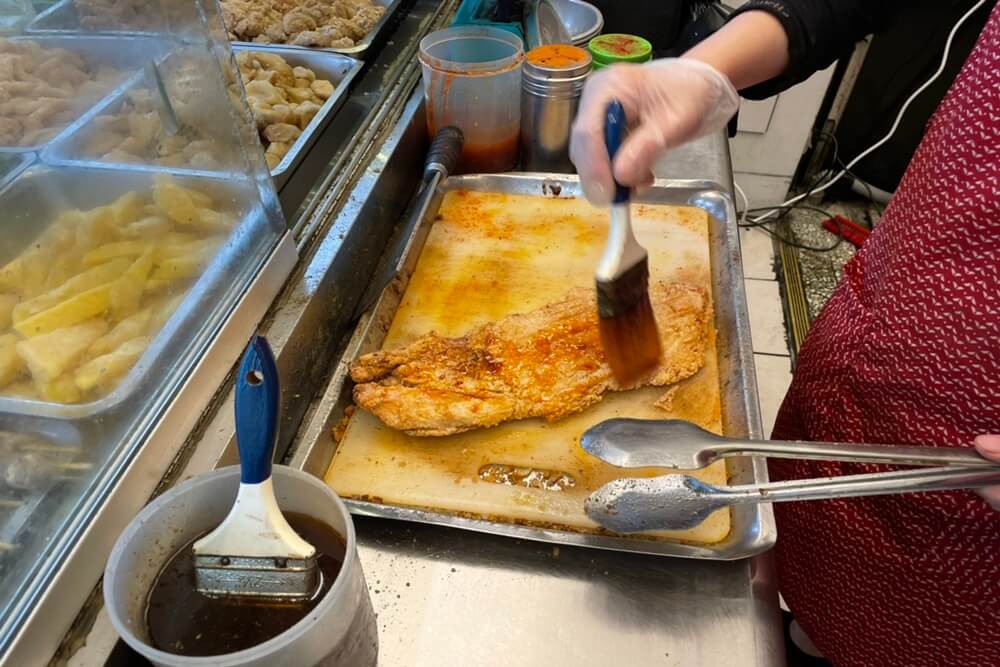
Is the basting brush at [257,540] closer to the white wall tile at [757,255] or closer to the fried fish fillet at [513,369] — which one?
the fried fish fillet at [513,369]

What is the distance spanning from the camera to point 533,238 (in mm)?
1699

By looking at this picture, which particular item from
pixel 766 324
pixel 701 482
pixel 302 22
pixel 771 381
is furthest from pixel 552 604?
pixel 766 324

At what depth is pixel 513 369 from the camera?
130 cm

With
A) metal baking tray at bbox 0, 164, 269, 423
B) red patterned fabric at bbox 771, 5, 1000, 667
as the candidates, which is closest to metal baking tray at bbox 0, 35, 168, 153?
metal baking tray at bbox 0, 164, 269, 423

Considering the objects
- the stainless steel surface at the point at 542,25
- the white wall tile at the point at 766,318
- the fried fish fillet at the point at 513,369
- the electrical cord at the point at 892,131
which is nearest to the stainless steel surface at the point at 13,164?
the fried fish fillet at the point at 513,369

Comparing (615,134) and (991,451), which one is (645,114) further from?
(991,451)

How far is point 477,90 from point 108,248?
1030mm

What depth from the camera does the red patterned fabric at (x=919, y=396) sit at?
105 cm

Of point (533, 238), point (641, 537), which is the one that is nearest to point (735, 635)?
point (641, 537)

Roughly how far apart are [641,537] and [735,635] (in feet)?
0.62

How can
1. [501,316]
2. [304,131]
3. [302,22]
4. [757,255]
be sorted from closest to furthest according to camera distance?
[501,316] → [304,131] → [302,22] → [757,255]

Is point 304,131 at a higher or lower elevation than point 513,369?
higher

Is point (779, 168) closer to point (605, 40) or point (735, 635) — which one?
point (605, 40)

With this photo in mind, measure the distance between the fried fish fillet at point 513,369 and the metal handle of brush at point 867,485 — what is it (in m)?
0.41
